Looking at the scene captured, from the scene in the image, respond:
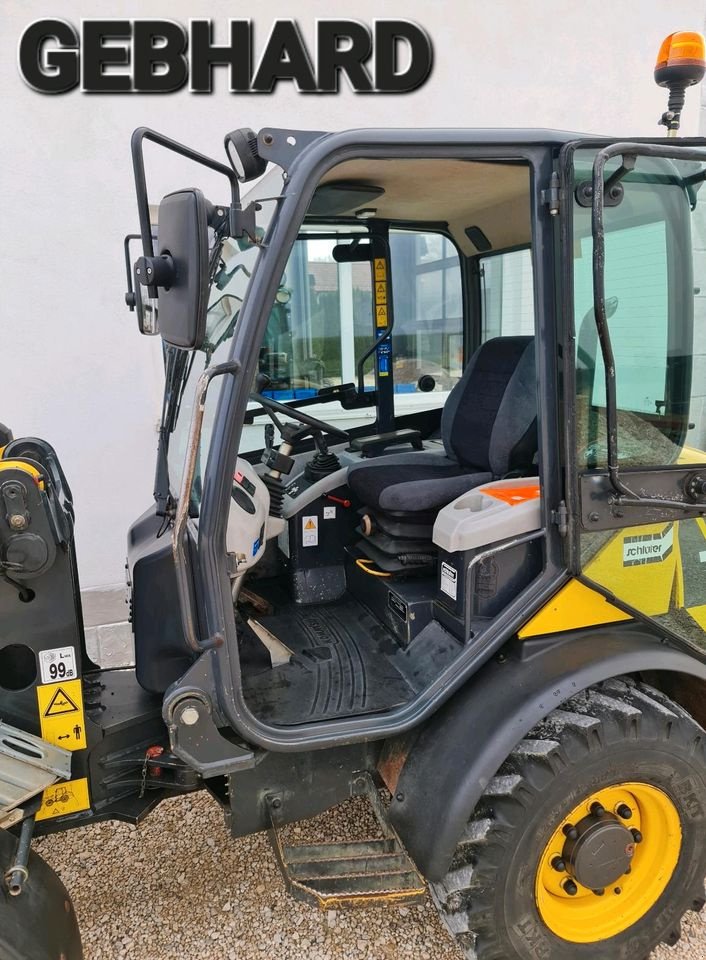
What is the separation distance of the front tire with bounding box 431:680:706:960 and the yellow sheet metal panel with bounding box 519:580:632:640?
226 mm

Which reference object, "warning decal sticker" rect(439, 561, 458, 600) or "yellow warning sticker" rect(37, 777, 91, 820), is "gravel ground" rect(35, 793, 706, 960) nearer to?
"yellow warning sticker" rect(37, 777, 91, 820)

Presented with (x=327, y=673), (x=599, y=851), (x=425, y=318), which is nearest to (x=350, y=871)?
(x=327, y=673)

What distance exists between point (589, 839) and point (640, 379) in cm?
133

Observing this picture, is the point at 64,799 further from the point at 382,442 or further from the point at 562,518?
the point at 382,442

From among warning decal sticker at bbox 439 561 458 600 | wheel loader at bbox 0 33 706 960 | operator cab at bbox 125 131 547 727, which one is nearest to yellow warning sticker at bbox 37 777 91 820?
wheel loader at bbox 0 33 706 960

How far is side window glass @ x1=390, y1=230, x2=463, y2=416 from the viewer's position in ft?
11.8

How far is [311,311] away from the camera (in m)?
3.53

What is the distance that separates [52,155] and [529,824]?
3958 millimetres

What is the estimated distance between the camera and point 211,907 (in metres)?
→ 2.60

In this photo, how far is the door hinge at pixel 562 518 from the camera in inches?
80.9

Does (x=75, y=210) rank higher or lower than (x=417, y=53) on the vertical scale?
lower

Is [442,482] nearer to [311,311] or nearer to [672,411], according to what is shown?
[672,411]

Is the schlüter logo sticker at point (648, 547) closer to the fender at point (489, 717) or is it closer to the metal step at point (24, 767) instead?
the fender at point (489, 717)

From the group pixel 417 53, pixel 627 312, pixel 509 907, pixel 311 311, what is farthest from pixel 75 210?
pixel 509 907
